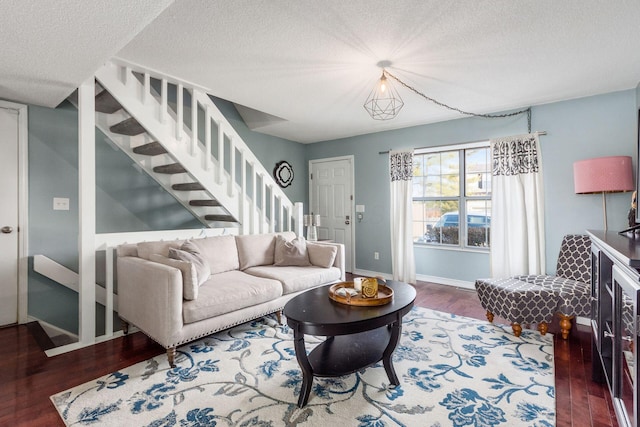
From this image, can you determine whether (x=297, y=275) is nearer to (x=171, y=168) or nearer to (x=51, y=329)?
(x=171, y=168)

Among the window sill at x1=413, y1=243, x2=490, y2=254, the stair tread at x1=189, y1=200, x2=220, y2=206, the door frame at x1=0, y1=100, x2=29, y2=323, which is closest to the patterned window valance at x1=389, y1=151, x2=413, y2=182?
the window sill at x1=413, y1=243, x2=490, y2=254

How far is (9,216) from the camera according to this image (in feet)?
9.75

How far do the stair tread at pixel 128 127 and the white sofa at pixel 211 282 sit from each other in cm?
111

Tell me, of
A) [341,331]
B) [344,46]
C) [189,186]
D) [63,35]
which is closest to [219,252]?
[189,186]

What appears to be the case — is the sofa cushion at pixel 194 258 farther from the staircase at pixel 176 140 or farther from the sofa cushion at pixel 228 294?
the staircase at pixel 176 140

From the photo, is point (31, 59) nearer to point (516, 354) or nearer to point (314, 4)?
point (314, 4)

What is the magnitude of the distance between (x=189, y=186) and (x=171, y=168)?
0.85 feet

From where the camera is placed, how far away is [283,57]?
2.55 m

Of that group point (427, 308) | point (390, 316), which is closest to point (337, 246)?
point (427, 308)

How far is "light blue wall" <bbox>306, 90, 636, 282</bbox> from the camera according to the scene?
324cm

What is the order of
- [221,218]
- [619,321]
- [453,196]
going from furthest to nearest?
[453,196] → [221,218] → [619,321]

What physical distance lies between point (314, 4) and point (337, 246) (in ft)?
8.09

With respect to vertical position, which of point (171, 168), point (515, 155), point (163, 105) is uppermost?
point (163, 105)

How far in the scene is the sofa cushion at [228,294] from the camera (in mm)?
2346
